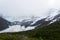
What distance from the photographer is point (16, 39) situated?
10225 centimetres

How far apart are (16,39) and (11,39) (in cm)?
250

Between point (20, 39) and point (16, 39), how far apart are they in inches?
72.2

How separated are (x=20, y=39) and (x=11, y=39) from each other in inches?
170

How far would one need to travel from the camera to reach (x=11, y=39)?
103188mm

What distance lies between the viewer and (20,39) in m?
102
